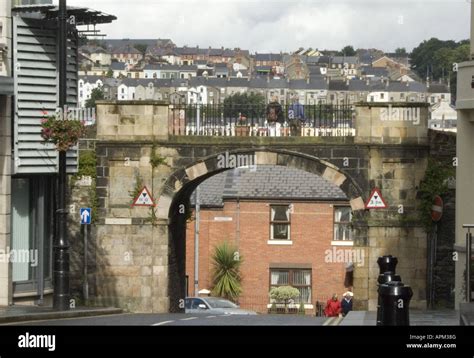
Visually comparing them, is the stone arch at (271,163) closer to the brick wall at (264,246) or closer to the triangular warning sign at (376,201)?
the triangular warning sign at (376,201)

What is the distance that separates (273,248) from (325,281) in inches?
95.9

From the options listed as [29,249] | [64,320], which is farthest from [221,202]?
[64,320]

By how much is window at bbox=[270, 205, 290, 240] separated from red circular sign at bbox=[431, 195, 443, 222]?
1875 cm

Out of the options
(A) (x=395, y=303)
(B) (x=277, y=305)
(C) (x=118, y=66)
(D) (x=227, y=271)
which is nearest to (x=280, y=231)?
(D) (x=227, y=271)

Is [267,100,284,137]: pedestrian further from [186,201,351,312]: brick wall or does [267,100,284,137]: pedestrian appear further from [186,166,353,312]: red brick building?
[186,201,351,312]: brick wall

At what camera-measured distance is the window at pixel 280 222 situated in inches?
1934

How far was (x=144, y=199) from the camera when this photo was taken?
3102 cm

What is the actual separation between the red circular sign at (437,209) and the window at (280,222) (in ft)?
61.5

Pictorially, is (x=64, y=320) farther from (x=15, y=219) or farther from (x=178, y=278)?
(x=178, y=278)

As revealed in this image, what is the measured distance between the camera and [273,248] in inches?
1934

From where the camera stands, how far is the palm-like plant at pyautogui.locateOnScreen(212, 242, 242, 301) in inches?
1882

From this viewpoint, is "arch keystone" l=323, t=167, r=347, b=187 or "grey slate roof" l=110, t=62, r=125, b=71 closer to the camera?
"arch keystone" l=323, t=167, r=347, b=187

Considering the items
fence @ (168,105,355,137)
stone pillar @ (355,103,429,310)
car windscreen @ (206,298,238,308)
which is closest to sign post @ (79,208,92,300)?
fence @ (168,105,355,137)

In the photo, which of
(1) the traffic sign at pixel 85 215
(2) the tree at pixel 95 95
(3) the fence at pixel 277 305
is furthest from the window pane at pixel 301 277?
(1) the traffic sign at pixel 85 215
